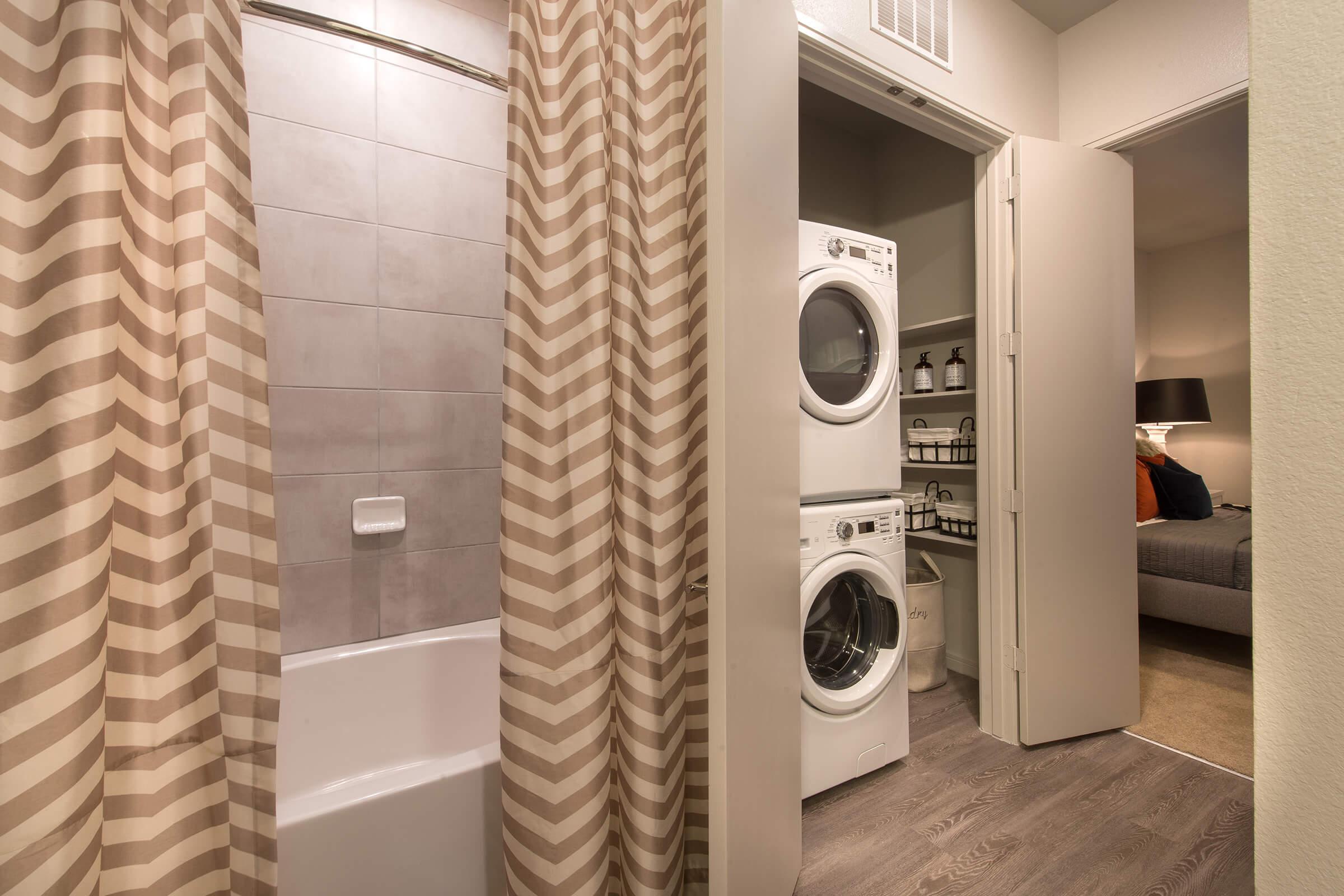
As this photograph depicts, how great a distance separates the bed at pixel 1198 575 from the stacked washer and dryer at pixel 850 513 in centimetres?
211

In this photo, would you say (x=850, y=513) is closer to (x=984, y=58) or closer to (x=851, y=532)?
(x=851, y=532)

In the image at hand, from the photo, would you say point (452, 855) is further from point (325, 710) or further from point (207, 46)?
point (207, 46)

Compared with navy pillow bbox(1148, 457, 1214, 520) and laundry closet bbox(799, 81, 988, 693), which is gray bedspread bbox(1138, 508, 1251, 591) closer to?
navy pillow bbox(1148, 457, 1214, 520)

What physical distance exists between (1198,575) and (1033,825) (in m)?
2.13

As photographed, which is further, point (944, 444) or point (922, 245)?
point (922, 245)

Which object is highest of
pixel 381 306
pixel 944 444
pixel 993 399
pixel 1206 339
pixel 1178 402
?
pixel 1206 339

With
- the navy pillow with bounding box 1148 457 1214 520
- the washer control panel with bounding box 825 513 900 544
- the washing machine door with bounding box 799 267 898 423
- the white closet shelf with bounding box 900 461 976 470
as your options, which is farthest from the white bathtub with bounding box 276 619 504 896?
the navy pillow with bounding box 1148 457 1214 520

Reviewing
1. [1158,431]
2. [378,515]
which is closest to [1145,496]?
[1158,431]

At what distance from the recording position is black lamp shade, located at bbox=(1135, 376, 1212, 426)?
4184 mm

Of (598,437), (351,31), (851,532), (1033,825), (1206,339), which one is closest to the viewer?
(598,437)

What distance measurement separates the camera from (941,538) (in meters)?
2.46

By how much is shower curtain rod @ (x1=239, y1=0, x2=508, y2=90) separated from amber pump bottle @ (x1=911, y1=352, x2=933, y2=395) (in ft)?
7.05

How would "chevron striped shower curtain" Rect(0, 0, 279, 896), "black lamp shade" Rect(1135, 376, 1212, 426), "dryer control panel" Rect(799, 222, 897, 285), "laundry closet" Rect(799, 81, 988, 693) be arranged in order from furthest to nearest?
"black lamp shade" Rect(1135, 376, 1212, 426)
"laundry closet" Rect(799, 81, 988, 693)
"dryer control panel" Rect(799, 222, 897, 285)
"chevron striped shower curtain" Rect(0, 0, 279, 896)

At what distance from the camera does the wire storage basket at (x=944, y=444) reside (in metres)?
2.39
